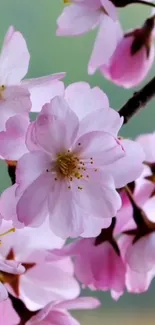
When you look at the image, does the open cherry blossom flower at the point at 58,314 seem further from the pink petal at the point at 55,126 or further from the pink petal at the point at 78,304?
the pink petal at the point at 55,126

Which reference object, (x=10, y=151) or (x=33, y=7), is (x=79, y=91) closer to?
(x=10, y=151)

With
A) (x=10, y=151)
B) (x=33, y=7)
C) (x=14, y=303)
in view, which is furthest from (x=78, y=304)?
(x=33, y=7)

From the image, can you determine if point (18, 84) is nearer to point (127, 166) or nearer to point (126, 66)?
point (127, 166)

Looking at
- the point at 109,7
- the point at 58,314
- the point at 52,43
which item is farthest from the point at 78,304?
the point at 52,43

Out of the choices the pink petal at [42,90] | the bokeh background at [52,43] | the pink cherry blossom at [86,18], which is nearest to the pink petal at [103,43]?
the pink cherry blossom at [86,18]

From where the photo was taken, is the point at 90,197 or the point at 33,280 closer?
the point at 90,197

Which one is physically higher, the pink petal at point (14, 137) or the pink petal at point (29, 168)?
the pink petal at point (14, 137)

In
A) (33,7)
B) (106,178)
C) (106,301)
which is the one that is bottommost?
(106,301)
